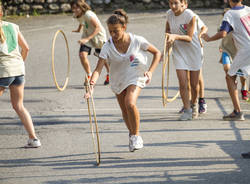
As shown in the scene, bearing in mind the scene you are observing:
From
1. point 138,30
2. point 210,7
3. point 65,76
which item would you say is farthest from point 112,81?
point 210,7

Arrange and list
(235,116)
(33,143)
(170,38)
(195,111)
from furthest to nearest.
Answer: (195,111)
(235,116)
(170,38)
(33,143)

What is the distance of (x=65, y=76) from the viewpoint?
38.2 feet

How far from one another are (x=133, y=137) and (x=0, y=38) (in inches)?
78.6

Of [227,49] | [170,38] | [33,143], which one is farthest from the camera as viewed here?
[227,49]

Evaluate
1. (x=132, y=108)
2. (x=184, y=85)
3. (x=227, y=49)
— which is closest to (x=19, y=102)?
(x=132, y=108)

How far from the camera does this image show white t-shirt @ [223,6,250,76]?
7309mm

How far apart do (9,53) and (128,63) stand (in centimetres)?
146

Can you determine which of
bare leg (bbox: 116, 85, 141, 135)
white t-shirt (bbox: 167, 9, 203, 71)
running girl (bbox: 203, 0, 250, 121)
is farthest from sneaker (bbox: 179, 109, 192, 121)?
bare leg (bbox: 116, 85, 141, 135)

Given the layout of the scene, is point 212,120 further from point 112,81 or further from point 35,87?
point 35,87

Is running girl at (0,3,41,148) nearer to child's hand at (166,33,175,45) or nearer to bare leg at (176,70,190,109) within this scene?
child's hand at (166,33,175,45)

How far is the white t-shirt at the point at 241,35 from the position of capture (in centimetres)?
731

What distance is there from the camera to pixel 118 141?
705 centimetres

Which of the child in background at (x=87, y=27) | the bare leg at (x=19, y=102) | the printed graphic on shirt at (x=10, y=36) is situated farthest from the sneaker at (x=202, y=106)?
the printed graphic on shirt at (x=10, y=36)

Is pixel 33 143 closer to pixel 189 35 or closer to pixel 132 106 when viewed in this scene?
pixel 132 106
